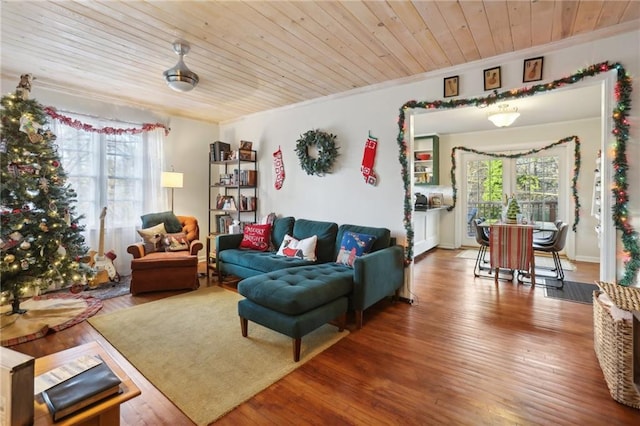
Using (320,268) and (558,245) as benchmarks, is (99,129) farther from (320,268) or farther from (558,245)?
(558,245)

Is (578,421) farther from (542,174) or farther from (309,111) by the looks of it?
(542,174)

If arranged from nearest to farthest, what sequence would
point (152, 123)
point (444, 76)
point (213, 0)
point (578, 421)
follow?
point (578, 421)
point (213, 0)
point (444, 76)
point (152, 123)

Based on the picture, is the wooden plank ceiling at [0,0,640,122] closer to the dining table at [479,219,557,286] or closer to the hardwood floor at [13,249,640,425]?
the dining table at [479,219,557,286]

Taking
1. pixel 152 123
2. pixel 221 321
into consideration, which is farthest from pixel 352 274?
pixel 152 123

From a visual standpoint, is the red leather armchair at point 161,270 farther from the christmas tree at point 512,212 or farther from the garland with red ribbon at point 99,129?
the christmas tree at point 512,212

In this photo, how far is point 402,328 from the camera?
281 cm

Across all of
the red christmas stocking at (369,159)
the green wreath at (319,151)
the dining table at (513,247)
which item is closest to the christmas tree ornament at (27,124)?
the green wreath at (319,151)

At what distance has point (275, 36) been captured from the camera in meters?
2.53

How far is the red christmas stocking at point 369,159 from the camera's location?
365 centimetres

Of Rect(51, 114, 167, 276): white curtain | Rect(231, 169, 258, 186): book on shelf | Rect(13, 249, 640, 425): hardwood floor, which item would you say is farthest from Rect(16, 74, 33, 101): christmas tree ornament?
Rect(231, 169, 258, 186): book on shelf

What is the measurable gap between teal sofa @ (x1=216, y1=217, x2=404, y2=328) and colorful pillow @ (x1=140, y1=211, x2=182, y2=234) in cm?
78

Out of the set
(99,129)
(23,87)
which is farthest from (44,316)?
(99,129)

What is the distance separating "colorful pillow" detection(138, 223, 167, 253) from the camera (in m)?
4.02

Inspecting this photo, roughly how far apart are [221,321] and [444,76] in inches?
129
